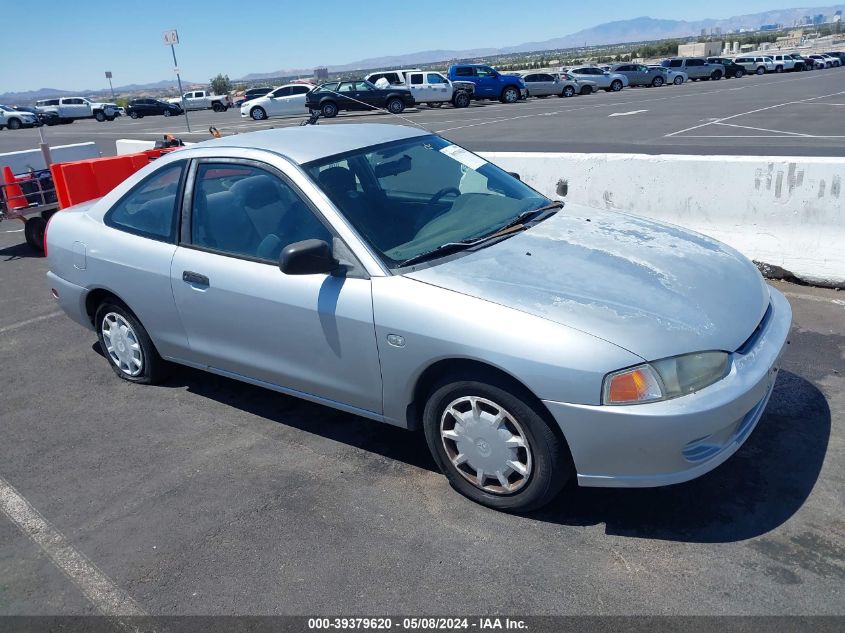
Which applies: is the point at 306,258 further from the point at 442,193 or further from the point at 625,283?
the point at 625,283

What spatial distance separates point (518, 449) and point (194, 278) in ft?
Answer: 6.87

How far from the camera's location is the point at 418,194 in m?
4.00

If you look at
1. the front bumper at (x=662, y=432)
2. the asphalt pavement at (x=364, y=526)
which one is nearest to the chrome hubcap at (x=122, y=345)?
the asphalt pavement at (x=364, y=526)

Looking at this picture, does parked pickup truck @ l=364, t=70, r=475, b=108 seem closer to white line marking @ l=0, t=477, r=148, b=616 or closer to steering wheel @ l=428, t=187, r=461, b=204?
steering wheel @ l=428, t=187, r=461, b=204

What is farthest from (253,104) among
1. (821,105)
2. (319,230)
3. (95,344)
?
(319,230)

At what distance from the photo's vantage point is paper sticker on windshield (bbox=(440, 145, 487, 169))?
4391mm

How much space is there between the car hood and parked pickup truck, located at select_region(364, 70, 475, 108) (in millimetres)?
31750

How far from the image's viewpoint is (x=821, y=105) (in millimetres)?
23953

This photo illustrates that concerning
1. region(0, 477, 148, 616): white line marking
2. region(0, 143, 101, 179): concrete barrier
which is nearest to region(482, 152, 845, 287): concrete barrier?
region(0, 477, 148, 616): white line marking

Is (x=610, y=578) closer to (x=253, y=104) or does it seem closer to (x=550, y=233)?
(x=550, y=233)

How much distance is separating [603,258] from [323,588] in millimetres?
1975

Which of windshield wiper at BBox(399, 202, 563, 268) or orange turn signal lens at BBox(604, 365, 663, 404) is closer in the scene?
orange turn signal lens at BBox(604, 365, 663, 404)

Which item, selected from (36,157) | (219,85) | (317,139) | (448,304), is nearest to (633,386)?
(448,304)

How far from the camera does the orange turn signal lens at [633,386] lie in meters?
2.81
